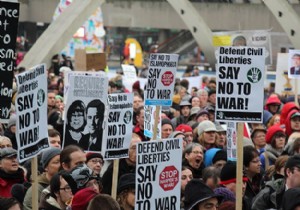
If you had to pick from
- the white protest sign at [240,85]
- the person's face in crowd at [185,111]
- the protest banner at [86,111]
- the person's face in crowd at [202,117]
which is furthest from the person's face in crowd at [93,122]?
the person's face in crowd at [185,111]

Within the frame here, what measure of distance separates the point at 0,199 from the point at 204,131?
18.3 feet

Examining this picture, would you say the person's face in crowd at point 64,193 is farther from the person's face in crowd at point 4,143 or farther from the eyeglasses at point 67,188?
the person's face in crowd at point 4,143

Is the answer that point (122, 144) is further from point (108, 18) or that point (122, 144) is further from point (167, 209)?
→ point (108, 18)

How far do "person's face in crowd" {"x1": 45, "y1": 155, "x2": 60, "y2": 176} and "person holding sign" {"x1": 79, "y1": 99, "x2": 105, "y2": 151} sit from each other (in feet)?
3.83

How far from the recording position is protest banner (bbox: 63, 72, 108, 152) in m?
11.8

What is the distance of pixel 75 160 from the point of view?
10.2 m

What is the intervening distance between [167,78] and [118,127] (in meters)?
3.04

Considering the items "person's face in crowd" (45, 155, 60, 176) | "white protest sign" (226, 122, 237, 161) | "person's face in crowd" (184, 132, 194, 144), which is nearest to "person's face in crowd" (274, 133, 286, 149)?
"white protest sign" (226, 122, 237, 161)

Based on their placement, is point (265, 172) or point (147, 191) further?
point (265, 172)

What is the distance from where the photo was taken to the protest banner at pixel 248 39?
22.9 meters

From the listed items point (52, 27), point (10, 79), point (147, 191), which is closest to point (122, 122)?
point (10, 79)

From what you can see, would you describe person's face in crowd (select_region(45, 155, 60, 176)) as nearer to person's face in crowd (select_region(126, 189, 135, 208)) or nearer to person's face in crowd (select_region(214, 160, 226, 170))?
person's face in crowd (select_region(126, 189, 135, 208))

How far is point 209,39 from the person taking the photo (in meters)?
28.7

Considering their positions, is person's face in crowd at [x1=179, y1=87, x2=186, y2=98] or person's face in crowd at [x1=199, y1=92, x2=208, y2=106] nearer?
person's face in crowd at [x1=199, y1=92, x2=208, y2=106]
